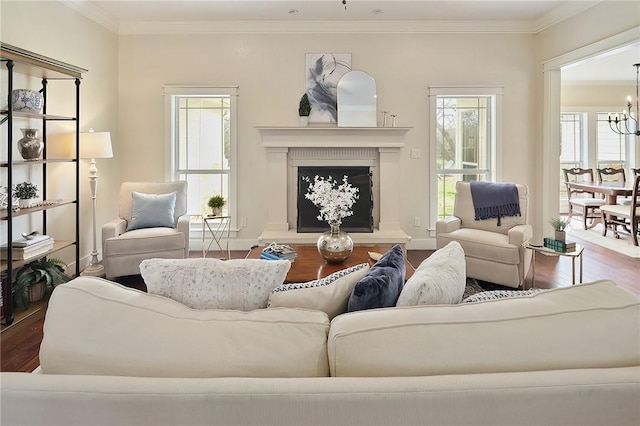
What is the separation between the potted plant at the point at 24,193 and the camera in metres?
3.40

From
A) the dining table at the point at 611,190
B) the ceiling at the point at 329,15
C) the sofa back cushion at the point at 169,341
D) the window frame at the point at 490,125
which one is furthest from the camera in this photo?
the dining table at the point at 611,190

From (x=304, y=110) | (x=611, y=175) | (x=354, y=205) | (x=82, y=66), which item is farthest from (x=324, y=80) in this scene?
(x=611, y=175)

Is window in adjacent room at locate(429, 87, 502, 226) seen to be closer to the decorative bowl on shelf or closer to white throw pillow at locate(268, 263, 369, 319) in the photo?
the decorative bowl on shelf

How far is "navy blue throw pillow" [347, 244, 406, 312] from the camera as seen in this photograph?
121 centimetres

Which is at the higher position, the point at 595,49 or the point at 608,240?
the point at 595,49

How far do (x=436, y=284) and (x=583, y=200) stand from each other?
7.52m

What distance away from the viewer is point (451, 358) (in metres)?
0.89

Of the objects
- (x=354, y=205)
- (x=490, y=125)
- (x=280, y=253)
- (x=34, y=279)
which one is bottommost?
(x=34, y=279)

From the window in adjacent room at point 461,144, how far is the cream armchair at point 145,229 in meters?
3.11

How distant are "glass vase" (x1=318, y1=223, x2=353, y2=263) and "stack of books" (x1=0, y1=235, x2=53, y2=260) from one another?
223 cm

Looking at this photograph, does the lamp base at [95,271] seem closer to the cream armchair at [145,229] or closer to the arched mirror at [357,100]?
the cream armchair at [145,229]

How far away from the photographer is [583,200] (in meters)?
7.41

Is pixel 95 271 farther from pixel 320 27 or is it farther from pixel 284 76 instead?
pixel 320 27

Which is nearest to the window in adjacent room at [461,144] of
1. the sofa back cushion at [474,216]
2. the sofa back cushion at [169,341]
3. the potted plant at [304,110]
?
the sofa back cushion at [474,216]
